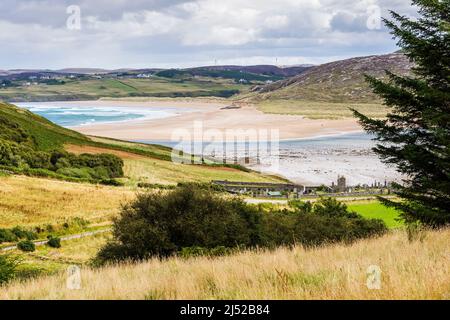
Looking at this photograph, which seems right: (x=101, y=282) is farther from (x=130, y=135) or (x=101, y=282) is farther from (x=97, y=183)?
(x=130, y=135)

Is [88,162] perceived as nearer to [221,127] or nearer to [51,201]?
[51,201]

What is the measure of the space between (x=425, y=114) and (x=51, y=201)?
3247 cm

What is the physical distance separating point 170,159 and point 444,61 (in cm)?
5898

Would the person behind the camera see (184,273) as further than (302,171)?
No

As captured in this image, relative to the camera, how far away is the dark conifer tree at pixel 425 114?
48.1 ft

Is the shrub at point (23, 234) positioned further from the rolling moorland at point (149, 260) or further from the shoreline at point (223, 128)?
the shoreline at point (223, 128)

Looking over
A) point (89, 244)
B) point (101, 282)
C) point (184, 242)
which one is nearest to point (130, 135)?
point (89, 244)

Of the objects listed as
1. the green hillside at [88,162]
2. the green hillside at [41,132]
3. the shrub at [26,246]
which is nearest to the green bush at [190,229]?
the shrub at [26,246]

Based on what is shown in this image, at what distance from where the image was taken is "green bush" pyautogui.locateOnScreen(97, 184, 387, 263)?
18.1 metres

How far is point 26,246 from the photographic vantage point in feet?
88.2

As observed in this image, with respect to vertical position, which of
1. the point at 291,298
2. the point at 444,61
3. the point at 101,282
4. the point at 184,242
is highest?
the point at 444,61

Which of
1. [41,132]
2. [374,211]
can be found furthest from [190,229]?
[41,132]
